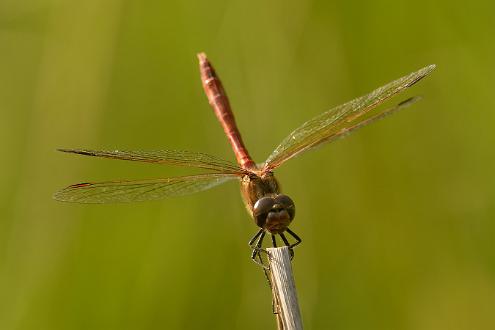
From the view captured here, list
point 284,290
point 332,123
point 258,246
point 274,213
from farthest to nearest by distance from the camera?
point 332,123
point 258,246
point 274,213
point 284,290

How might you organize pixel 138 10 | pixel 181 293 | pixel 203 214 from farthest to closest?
1. pixel 138 10
2. pixel 203 214
3. pixel 181 293

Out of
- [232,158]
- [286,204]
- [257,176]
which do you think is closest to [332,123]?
[257,176]

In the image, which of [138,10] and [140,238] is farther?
[138,10]

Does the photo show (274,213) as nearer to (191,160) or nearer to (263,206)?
(263,206)

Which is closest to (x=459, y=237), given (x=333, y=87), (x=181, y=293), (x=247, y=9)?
(x=333, y=87)

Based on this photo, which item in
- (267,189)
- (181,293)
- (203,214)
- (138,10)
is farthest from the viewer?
(138,10)

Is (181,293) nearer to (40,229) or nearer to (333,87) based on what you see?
(40,229)

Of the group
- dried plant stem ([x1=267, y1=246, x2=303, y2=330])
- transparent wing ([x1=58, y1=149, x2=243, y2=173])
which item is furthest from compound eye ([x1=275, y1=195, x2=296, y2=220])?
dried plant stem ([x1=267, y1=246, x2=303, y2=330])

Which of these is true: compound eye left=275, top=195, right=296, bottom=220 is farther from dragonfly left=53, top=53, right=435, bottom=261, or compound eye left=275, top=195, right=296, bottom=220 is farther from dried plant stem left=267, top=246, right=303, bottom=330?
dried plant stem left=267, top=246, right=303, bottom=330
